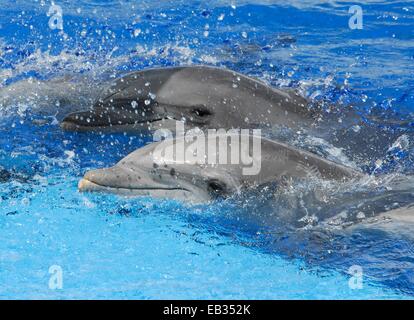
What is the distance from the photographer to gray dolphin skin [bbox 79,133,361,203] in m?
7.36

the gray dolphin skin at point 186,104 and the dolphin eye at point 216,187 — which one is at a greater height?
the gray dolphin skin at point 186,104

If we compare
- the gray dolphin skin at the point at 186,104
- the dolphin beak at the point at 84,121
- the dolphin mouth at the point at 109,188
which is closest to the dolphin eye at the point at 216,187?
the dolphin mouth at the point at 109,188

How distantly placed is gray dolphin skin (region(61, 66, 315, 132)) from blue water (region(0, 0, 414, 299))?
0.76 feet

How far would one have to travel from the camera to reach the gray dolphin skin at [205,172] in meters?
7.36

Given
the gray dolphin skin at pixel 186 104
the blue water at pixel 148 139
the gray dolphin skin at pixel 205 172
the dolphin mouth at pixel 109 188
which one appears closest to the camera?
the blue water at pixel 148 139

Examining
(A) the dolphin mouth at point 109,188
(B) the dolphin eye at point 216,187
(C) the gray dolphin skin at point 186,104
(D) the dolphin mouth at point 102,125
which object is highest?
(C) the gray dolphin skin at point 186,104

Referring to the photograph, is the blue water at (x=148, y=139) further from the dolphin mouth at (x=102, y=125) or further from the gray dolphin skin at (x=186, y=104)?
the gray dolphin skin at (x=186, y=104)

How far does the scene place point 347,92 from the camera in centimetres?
1127

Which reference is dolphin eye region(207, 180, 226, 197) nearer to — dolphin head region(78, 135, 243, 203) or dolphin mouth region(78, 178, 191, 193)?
dolphin head region(78, 135, 243, 203)

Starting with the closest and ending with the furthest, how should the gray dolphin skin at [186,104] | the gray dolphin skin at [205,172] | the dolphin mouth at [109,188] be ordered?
the gray dolphin skin at [205,172], the dolphin mouth at [109,188], the gray dolphin skin at [186,104]

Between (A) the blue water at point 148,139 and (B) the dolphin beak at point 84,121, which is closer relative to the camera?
(A) the blue water at point 148,139

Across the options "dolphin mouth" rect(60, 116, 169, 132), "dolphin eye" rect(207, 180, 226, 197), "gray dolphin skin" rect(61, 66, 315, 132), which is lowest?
"dolphin eye" rect(207, 180, 226, 197)

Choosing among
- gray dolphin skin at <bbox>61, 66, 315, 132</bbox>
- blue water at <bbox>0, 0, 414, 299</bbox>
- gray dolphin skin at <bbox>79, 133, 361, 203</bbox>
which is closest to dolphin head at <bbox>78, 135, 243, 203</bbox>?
gray dolphin skin at <bbox>79, 133, 361, 203</bbox>
